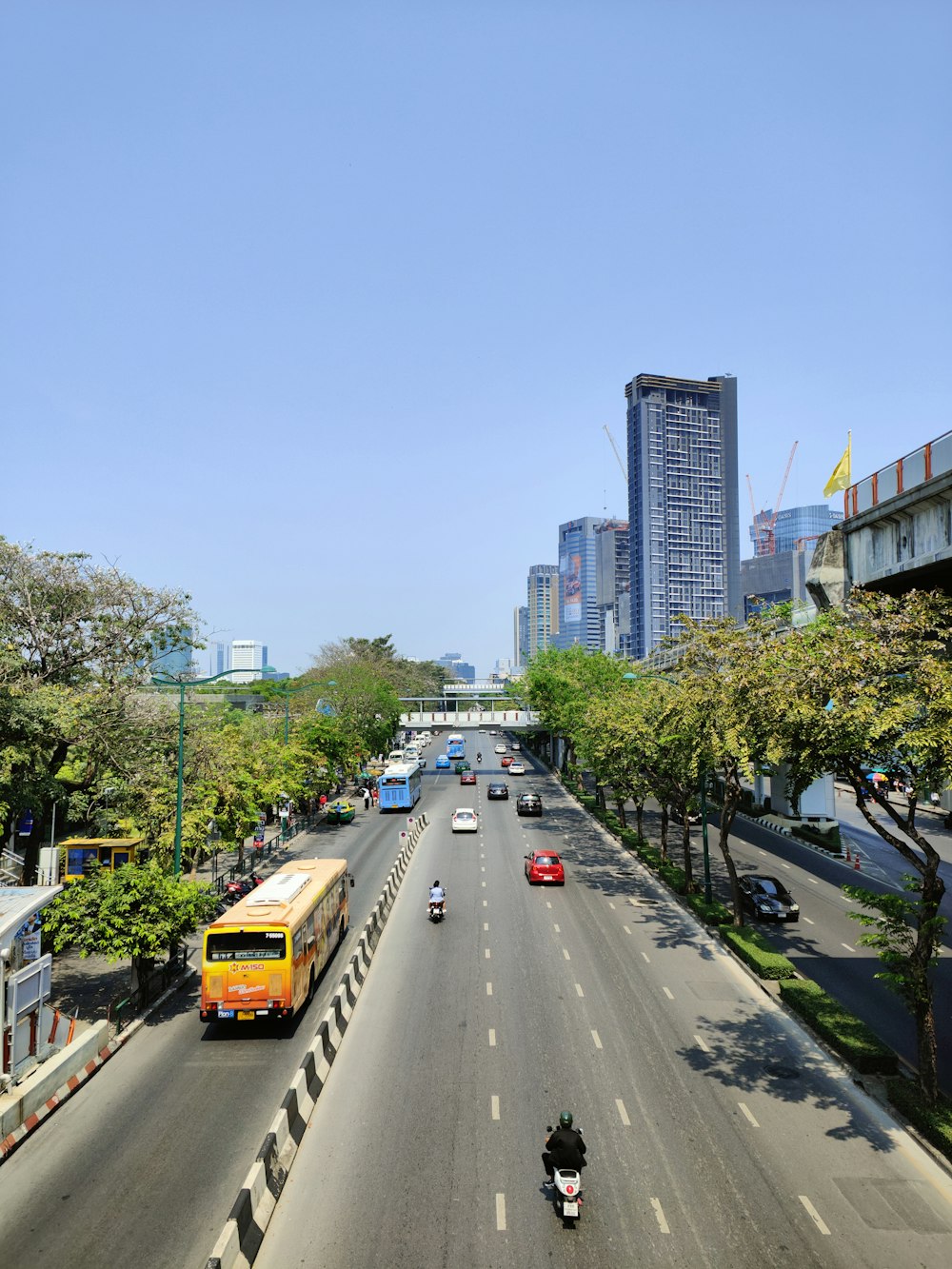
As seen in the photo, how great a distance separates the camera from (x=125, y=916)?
21.2m

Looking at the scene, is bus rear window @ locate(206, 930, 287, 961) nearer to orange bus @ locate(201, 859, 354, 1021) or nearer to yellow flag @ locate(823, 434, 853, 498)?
orange bus @ locate(201, 859, 354, 1021)

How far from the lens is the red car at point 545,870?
125ft

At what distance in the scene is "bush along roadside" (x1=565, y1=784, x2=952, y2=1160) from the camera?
15.6m

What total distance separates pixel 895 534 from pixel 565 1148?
15.0 meters

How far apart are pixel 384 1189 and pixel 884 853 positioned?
46.1 meters

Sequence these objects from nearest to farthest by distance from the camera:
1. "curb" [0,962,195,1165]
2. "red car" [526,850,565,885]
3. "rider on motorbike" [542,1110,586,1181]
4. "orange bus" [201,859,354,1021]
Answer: "rider on motorbike" [542,1110,586,1181]
"curb" [0,962,195,1165]
"orange bus" [201,859,354,1021]
"red car" [526,850,565,885]

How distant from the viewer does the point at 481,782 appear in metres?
88.6

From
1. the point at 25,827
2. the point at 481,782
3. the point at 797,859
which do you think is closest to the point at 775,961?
the point at 797,859

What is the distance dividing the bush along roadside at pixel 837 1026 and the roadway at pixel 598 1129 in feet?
1.64

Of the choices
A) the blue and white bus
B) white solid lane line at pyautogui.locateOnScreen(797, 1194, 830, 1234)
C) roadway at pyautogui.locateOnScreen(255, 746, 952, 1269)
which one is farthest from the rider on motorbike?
the blue and white bus

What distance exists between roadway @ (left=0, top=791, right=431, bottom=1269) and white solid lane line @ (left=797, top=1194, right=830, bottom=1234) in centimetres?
904

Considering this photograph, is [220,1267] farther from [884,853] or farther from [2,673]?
[884,853]

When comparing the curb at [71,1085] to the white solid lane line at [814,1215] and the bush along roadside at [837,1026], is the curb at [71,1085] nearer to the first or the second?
the white solid lane line at [814,1215]

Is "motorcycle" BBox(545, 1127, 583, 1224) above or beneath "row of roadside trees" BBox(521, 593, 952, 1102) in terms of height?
beneath
